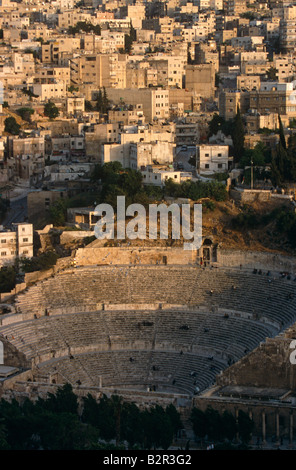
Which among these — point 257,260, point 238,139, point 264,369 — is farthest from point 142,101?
point 264,369

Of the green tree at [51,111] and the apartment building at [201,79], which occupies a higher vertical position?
the apartment building at [201,79]

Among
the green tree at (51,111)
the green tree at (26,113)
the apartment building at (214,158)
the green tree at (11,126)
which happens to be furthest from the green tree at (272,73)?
the apartment building at (214,158)

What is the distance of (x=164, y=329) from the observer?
51656 millimetres

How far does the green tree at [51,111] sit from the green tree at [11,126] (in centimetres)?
270

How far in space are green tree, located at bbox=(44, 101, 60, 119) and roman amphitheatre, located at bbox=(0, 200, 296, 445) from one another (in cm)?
2055

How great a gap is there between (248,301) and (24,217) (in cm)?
1499

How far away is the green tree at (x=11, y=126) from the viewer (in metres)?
72.4

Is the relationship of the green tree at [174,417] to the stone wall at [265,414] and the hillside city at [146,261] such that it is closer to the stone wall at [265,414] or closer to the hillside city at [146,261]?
the hillside city at [146,261]

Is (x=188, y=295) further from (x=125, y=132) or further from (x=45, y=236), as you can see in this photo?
(x=125, y=132)

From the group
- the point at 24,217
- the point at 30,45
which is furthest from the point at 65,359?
the point at 30,45

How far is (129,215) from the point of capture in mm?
57344

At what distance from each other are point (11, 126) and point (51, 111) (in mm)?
3197

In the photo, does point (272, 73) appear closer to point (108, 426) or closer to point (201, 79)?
point (201, 79)

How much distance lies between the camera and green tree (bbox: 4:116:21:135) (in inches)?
2852
